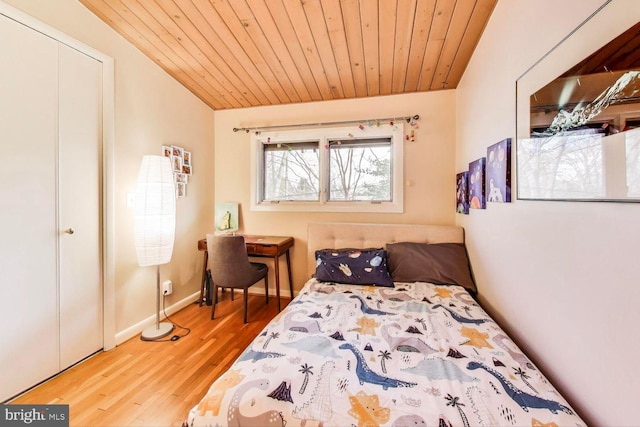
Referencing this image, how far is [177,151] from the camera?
2.62 metres

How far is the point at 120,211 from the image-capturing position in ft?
6.82

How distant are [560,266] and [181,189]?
10.1 ft

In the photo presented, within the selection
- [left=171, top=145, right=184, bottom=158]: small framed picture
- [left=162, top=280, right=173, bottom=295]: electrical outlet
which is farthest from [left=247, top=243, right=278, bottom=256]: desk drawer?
[left=171, top=145, right=184, bottom=158]: small framed picture

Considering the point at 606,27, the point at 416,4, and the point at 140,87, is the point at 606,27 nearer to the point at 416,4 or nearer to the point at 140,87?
the point at 416,4

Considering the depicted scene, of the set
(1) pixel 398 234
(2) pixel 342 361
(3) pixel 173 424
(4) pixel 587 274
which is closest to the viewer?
(4) pixel 587 274

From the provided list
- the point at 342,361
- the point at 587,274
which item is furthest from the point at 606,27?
the point at 342,361

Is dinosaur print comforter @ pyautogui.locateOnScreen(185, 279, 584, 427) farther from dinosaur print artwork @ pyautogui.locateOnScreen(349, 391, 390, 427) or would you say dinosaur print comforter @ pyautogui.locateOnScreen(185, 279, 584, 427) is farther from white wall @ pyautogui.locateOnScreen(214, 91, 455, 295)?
white wall @ pyautogui.locateOnScreen(214, 91, 455, 295)

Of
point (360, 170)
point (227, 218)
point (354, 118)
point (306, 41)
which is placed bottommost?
point (227, 218)

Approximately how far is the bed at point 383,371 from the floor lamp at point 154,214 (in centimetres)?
132

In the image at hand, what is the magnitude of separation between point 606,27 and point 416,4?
1185 millimetres

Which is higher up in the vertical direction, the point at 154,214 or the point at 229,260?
the point at 154,214

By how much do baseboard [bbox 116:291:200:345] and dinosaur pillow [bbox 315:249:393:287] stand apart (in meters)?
1.62

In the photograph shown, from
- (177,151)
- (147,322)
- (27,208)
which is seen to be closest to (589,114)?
(27,208)

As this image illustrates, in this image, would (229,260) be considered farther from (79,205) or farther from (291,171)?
(291,171)
